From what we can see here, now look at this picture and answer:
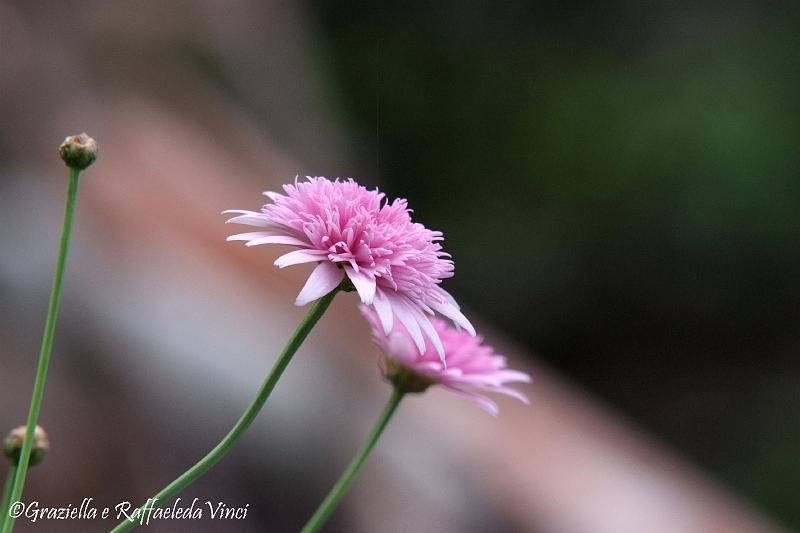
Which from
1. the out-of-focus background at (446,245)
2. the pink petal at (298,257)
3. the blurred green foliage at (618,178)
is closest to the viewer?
the pink petal at (298,257)

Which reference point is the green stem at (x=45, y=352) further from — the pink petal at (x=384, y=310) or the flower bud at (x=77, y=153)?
the pink petal at (x=384, y=310)

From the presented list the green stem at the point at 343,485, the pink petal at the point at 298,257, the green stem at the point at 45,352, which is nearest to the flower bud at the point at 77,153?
the green stem at the point at 45,352

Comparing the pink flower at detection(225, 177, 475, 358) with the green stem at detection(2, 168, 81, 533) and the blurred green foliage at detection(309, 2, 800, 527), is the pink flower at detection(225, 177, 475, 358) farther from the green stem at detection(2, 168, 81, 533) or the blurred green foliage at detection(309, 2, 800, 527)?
the blurred green foliage at detection(309, 2, 800, 527)

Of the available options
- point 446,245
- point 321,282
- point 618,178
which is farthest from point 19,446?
point 618,178

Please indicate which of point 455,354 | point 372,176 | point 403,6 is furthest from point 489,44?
point 455,354

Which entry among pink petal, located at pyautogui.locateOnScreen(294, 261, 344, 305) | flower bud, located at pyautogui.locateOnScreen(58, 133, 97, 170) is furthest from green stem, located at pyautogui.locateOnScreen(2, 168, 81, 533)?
pink petal, located at pyautogui.locateOnScreen(294, 261, 344, 305)

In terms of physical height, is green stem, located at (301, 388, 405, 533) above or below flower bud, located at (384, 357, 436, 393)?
below
